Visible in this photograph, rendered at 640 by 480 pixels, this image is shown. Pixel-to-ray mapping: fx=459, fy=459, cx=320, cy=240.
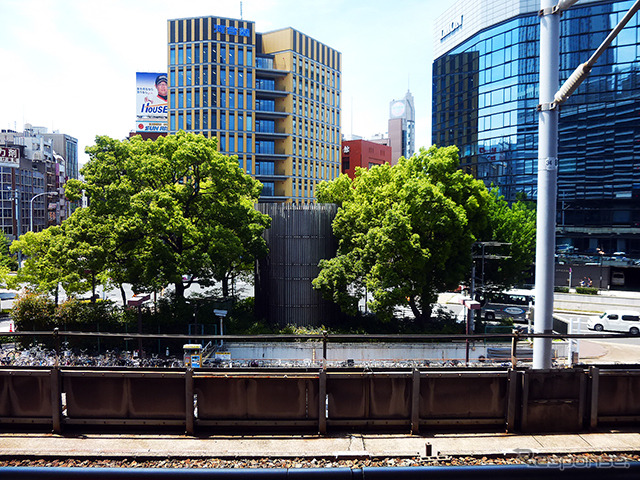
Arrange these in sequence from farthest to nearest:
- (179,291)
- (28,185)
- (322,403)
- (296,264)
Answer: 1. (28,185)
2. (296,264)
3. (179,291)
4. (322,403)

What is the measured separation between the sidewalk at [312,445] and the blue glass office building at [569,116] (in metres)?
59.1

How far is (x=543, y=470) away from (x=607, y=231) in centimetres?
6306

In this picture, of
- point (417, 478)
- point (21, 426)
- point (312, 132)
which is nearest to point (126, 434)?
point (21, 426)

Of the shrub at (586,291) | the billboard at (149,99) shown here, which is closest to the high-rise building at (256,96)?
the billboard at (149,99)

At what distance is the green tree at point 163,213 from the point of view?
969 inches

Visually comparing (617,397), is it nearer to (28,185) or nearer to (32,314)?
(32,314)

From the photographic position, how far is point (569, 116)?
58.8 meters

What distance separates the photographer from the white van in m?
32.8

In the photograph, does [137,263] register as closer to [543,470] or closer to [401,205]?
[401,205]

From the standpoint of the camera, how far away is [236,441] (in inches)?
288

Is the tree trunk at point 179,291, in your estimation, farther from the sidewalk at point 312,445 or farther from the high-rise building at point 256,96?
the high-rise building at point 256,96

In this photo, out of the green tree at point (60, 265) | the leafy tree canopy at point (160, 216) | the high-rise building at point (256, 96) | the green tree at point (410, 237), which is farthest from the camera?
the high-rise building at point (256, 96)

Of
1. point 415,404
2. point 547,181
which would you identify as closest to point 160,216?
point 415,404

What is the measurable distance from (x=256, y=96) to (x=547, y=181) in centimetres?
7480
